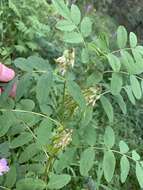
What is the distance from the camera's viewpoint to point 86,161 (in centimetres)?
152

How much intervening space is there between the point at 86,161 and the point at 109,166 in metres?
0.06

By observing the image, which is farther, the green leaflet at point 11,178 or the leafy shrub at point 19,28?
the leafy shrub at point 19,28

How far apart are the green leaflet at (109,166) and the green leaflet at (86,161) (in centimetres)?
4

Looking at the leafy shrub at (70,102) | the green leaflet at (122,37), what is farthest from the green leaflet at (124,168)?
the green leaflet at (122,37)

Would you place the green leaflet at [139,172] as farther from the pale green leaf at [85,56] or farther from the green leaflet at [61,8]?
the green leaflet at [61,8]

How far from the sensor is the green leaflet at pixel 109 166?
1506 millimetres

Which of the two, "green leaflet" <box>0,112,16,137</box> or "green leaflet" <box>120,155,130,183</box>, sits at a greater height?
"green leaflet" <box>0,112,16,137</box>

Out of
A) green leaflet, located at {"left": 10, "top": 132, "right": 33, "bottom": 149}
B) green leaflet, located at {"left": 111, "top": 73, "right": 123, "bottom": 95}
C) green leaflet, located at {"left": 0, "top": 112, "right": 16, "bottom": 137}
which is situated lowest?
green leaflet, located at {"left": 10, "top": 132, "right": 33, "bottom": 149}

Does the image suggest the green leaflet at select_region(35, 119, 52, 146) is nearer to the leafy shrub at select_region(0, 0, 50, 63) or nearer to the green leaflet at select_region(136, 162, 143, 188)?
the green leaflet at select_region(136, 162, 143, 188)

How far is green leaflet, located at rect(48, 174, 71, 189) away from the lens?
5.07 feet

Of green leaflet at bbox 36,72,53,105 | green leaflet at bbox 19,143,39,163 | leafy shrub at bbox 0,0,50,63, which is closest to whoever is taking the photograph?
green leaflet at bbox 36,72,53,105

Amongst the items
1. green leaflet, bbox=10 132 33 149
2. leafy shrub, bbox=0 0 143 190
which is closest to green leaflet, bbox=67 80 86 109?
leafy shrub, bbox=0 0 143 190

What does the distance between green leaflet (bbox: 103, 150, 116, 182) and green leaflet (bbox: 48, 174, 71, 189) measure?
0.10m

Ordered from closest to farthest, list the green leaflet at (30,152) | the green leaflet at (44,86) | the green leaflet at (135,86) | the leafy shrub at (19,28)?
the green leaflet at (44,86)
the green leaflet at (135,86)
the green leaflet at (30,152)
the leafy shrub at (19,28)
